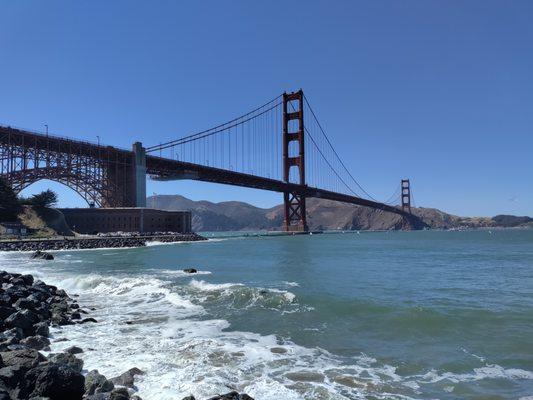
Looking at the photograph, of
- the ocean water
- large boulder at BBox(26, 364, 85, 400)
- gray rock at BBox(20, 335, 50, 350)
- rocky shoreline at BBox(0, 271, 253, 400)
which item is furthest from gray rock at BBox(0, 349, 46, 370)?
gray rock at BBox(20, 335, 50, 350)

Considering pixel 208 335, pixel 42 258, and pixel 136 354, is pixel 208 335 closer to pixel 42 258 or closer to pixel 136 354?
pixel 136 354

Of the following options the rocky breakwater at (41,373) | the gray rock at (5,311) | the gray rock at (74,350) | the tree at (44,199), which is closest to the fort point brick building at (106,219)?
the tree at (44,199)

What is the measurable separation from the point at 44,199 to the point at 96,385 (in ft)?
195

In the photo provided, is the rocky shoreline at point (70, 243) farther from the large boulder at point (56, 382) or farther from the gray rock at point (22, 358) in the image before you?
the large boulder at point (56, 382)

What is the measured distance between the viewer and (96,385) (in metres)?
6.04

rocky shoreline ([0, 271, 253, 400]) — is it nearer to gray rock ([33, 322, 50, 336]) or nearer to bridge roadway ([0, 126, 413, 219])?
gray rock ([33, 322, 50, 336])

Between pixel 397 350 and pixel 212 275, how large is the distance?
44.9ft

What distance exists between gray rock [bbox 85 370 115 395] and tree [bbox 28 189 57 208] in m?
58.6

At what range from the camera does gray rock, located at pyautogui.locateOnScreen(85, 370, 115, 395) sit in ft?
19.5

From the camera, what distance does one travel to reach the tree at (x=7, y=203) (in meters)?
51.5

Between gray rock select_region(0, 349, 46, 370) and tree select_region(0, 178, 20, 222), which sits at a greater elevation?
tree select_region(0, 178, 20, 222)

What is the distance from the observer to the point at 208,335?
380 inches

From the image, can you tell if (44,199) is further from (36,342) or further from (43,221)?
(36,342)

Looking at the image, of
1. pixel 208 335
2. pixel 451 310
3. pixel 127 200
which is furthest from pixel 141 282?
pixel 127 200
